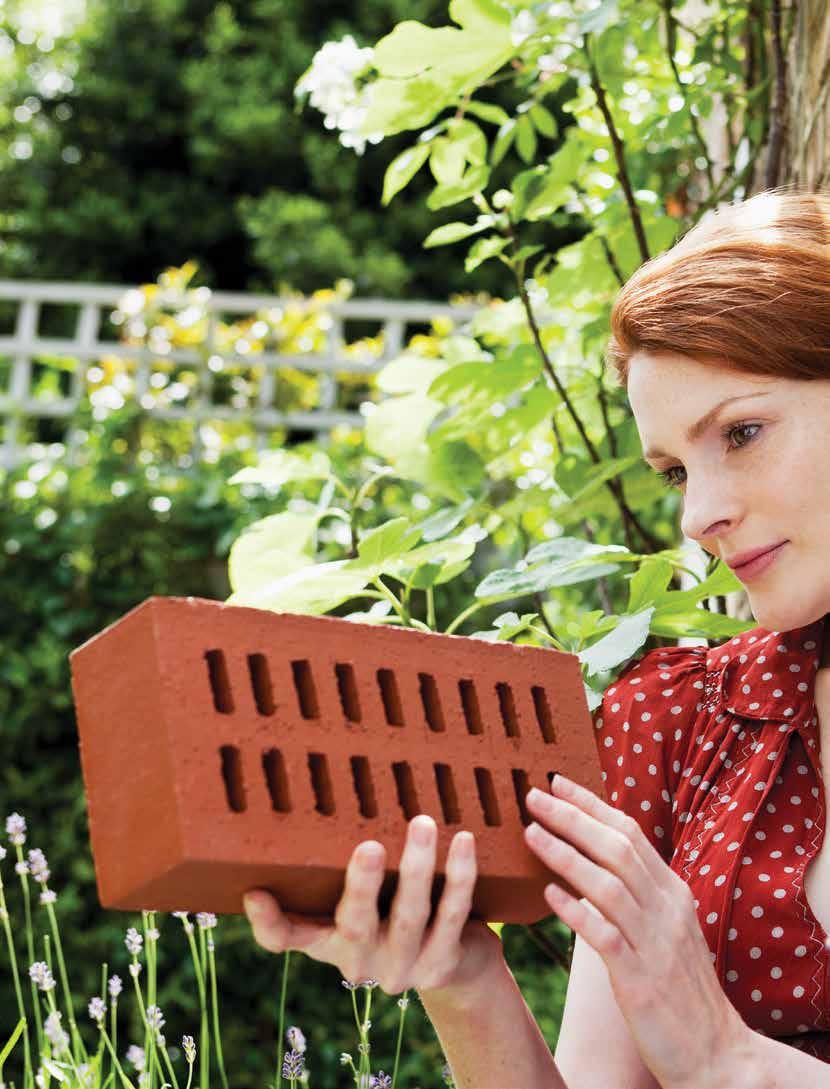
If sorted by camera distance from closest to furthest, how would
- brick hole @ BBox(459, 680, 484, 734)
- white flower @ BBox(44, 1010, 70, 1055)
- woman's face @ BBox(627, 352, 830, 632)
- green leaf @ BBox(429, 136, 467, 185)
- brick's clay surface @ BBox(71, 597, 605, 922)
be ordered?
brick's clay surface @ BBox(71, 597, 605, 922), brick hole @ BBox(459, 680, 484, 734), woman's face @ BBox(627, 352, 830, 632), white flower @ BBox(44, 1010, 70, 1055), green leaf @ BBox(429, 136, 467, 185)

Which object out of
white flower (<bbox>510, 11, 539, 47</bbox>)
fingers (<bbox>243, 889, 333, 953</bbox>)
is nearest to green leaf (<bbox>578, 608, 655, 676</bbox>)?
fingers (<bbox>243, 889, 333, 953</bbox>)

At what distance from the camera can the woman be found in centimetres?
90

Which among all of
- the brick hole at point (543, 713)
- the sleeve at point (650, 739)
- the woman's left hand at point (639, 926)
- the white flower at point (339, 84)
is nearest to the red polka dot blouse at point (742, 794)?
the sleeve at point (650, 739)

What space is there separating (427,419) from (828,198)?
0.67 meters

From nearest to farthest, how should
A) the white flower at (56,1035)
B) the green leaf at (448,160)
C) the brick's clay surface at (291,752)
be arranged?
the brick's clay surface at (291,752) → the white flower at (56,1035) → the green leaf at (448,160)

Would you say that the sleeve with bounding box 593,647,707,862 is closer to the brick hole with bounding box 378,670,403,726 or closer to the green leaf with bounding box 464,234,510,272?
the brick hole with bounding box 378,670,403,726

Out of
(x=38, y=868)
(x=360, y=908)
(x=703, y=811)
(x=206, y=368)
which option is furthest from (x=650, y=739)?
(x=206, y=368)

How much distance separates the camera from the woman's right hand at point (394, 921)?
852 millimetres

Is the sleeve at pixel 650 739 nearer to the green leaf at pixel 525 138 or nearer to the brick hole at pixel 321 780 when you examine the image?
the brick hole at pixel 321 780

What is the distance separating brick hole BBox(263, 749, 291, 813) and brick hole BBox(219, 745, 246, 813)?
0.02 meters

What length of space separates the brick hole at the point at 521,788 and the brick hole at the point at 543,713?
1.4 inches

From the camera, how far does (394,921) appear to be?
877 millimetres

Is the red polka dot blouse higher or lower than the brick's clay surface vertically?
lower

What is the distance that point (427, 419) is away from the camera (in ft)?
5.98
